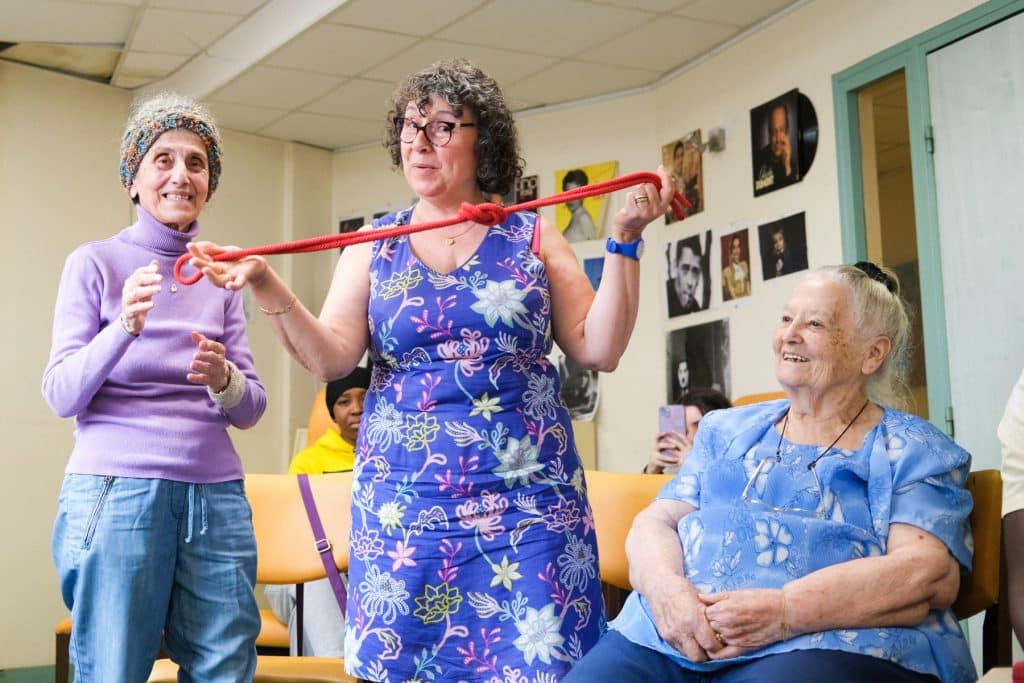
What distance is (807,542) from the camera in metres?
1.64

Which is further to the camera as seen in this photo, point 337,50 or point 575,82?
point 575,82

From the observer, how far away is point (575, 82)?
506cm

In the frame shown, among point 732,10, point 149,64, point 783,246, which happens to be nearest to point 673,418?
point 783,246

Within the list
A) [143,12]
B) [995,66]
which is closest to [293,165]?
[143,12]

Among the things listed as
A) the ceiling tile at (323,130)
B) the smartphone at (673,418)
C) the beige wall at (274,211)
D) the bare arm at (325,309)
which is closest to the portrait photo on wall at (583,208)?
the beige wall at (274,211)

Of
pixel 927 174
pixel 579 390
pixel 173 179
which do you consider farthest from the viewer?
pixel 579 390

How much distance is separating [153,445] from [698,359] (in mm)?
3212

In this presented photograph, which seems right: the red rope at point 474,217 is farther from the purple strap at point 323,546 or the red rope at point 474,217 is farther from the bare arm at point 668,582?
the purple strap at point 323,546

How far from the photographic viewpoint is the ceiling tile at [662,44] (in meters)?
4.43

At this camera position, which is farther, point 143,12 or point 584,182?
point 584,182

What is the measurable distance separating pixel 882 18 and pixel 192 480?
10.1 ft

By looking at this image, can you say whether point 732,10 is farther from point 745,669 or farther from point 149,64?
point 745,669

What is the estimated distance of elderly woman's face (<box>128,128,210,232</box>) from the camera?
75.5 inches

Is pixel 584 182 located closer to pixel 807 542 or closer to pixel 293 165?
pixel 293 165
